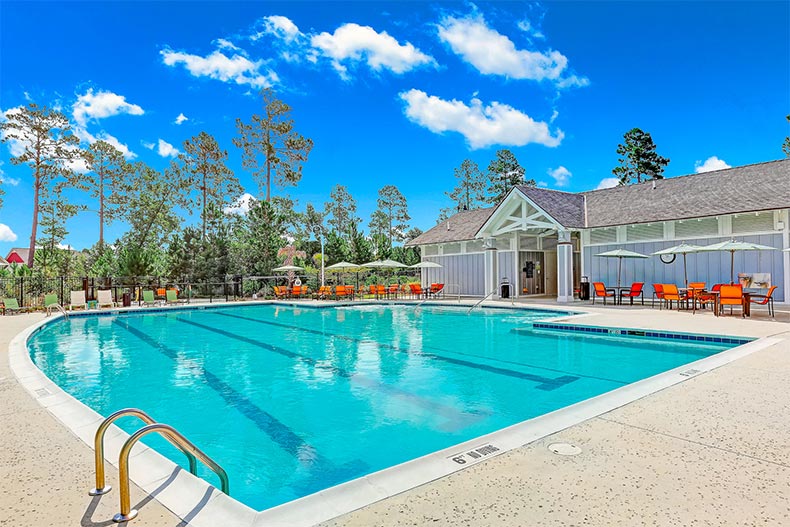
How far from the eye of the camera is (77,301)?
18.4m

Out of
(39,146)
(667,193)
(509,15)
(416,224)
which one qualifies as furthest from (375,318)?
(416,224)

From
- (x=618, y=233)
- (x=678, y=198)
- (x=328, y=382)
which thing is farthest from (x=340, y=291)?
(x=328, y=382)

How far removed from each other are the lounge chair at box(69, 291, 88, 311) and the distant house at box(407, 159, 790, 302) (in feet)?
53.6

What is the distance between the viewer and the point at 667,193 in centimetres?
1873

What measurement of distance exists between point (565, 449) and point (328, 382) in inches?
178

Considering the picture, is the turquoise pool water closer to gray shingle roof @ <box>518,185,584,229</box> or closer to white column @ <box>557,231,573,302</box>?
white column @ <box>557,231,573,302</box>

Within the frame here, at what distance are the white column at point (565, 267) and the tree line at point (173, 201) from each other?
50.1ft

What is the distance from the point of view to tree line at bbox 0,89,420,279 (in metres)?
25.4

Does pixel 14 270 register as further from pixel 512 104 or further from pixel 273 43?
pixel 512 104

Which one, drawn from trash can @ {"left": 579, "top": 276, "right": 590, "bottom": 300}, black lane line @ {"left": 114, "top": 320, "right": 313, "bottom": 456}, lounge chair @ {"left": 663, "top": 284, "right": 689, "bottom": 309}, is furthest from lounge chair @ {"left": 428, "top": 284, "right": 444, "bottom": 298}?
black lane line @ {"left": 114, "top": 320, "right": 313, "bottom": 456}

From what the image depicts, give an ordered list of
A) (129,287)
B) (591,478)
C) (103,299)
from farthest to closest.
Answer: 1. (129,287)
2. (103,299)
3. (591,478)

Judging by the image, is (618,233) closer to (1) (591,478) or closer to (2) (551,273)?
(2) (551,273)

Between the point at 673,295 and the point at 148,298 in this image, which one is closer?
the point at 673,295

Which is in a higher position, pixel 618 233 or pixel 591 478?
pixel 618 233
